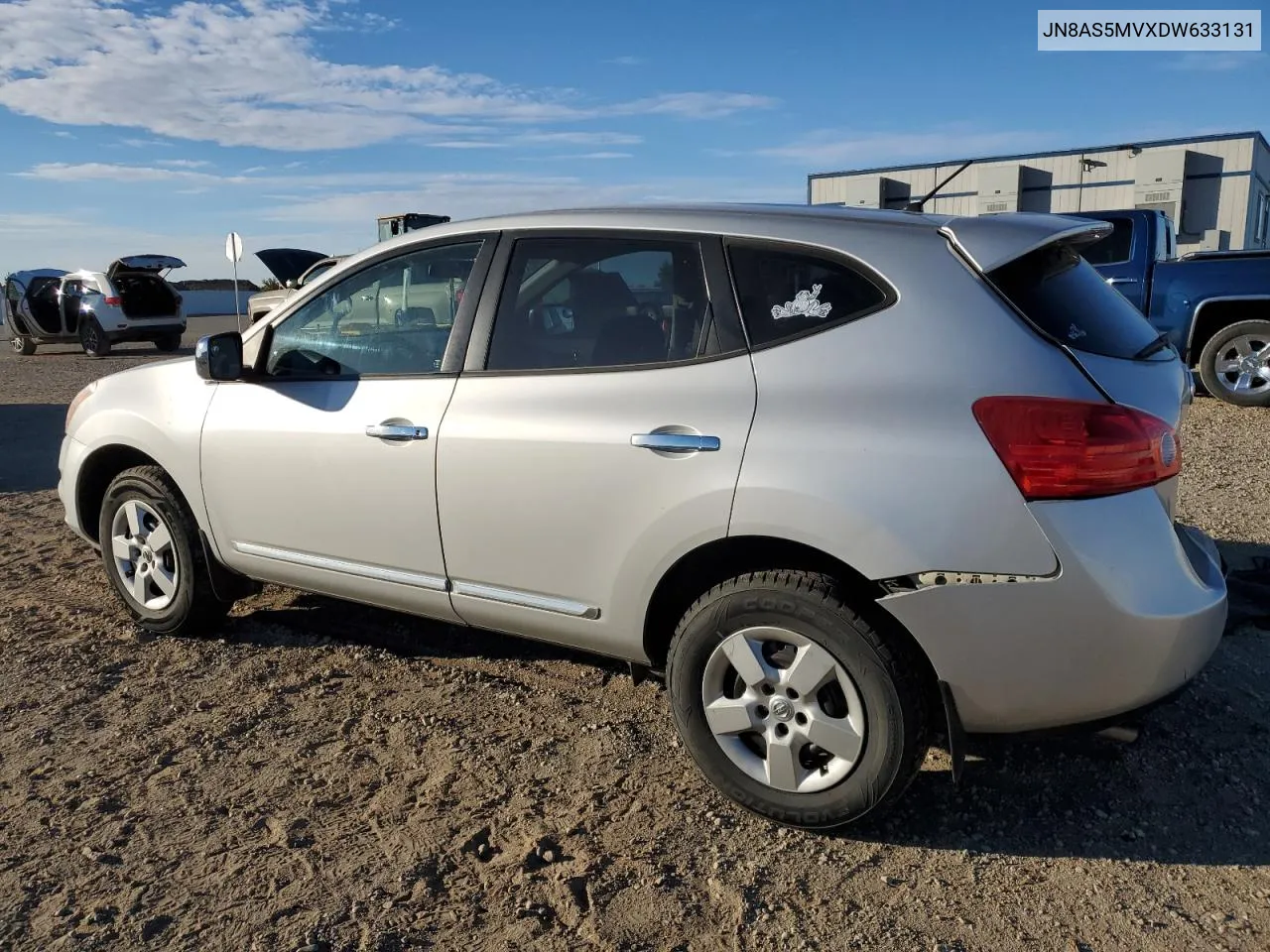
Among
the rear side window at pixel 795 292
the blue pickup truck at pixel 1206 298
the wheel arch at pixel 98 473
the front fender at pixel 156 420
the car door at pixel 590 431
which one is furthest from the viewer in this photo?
the blue pickup truck at pixel 1206 298

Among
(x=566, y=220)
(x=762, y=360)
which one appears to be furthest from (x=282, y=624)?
(x=762, y=360)

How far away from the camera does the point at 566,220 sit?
331 centimetres

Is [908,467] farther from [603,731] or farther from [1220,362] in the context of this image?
[1220,362]

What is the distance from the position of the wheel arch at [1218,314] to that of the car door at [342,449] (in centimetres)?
824

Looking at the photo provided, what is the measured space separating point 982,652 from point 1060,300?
3.20ft

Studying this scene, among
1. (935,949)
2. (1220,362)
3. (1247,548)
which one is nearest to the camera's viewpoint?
(935,949)

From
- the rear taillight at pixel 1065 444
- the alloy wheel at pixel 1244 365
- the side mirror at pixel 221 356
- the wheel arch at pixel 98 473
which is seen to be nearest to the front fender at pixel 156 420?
the wheel arch at pixel 98 473

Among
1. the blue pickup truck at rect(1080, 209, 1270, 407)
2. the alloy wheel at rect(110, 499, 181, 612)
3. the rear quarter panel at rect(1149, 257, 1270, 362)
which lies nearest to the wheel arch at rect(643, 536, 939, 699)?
the alloy wheel at rect(110, 499, 181, 612)

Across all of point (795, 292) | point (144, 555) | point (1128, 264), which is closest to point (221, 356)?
point (144, 555)

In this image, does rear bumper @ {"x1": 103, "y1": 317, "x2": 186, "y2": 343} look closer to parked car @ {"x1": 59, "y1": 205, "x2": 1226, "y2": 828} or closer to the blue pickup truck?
the blue pickup truck

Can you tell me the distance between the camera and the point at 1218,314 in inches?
371

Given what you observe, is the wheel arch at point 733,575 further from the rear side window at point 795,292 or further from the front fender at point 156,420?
the front fender at point 156,420

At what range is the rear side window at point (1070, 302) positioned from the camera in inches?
103

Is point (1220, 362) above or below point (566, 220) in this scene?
below
